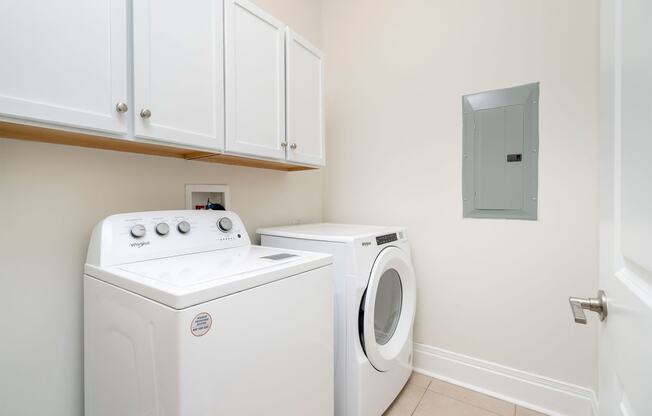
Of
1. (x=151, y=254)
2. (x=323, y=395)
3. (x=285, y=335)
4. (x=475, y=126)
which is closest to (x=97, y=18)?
(x=151, y=254)

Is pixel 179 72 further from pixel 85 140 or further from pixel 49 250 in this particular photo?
pixel 49 250

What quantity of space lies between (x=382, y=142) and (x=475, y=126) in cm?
63

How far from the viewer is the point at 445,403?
5.56ft

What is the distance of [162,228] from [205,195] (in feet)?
1.48

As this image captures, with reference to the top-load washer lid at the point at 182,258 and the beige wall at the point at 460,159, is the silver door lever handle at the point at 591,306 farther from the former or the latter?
the beige wall at the point at 460,159

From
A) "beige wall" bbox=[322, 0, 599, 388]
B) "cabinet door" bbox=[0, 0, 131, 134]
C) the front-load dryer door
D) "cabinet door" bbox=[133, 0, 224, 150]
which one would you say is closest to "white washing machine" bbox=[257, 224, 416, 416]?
the front-load dryer door

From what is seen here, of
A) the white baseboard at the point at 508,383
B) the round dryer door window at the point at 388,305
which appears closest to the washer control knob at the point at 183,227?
the round dryer door window at the point at 388,305

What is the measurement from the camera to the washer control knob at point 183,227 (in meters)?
1.22

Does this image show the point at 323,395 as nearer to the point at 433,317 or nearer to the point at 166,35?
the point at 433,317

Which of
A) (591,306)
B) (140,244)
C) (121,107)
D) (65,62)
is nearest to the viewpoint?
(591,306)

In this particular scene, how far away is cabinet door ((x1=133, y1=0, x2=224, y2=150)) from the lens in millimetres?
→ 1000

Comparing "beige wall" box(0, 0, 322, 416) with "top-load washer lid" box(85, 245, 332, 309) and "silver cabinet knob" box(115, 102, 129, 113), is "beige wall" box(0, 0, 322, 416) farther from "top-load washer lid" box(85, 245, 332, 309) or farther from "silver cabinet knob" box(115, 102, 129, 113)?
"silver cabinet knob" box(115, 102, 129, 113)

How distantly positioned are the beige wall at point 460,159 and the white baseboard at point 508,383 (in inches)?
1.8

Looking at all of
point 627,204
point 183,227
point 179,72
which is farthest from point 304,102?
point 627,204
